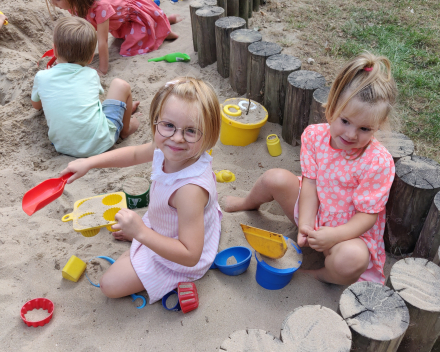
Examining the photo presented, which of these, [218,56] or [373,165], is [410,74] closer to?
[218,56]

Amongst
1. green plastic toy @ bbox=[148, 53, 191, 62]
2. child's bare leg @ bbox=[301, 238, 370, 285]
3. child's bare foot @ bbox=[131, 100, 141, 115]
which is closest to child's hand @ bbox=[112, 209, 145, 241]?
child's bare leg @ bbox=[301, 238, 370, 285]

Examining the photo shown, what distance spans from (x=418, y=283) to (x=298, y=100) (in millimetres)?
1441

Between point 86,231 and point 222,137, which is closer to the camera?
point 86,231

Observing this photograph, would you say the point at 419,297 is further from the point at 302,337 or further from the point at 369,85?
the point at 369,85

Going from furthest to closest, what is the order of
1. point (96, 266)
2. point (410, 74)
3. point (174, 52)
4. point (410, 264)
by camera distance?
point (174, 52) → point (410, 74) → point (96, 266) → point (410, 264)

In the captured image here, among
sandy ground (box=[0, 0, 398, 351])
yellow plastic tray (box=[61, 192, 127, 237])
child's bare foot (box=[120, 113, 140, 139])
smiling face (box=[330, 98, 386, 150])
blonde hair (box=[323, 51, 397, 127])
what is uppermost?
blonde hair (box=[323, 51, 397, 127])

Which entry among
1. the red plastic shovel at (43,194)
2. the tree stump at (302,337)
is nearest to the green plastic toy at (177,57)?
the red plastic shovel at (43,194)

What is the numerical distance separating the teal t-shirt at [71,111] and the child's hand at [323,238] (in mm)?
1565

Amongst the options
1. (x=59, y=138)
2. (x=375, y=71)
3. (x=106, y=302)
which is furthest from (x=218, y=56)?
(x=106, y=302)

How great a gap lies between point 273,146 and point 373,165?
0.95 m

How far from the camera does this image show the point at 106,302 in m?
1.80

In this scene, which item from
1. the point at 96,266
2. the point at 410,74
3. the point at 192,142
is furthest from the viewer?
the point at 410,74

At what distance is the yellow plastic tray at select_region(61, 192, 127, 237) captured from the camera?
200 cm

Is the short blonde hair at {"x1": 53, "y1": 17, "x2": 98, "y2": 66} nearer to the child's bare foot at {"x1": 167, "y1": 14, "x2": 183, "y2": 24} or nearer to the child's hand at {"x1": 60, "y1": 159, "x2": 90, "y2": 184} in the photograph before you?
the child's hand at {"x1": 60, "y1": 159, "x2": 90, "y2": 184}
